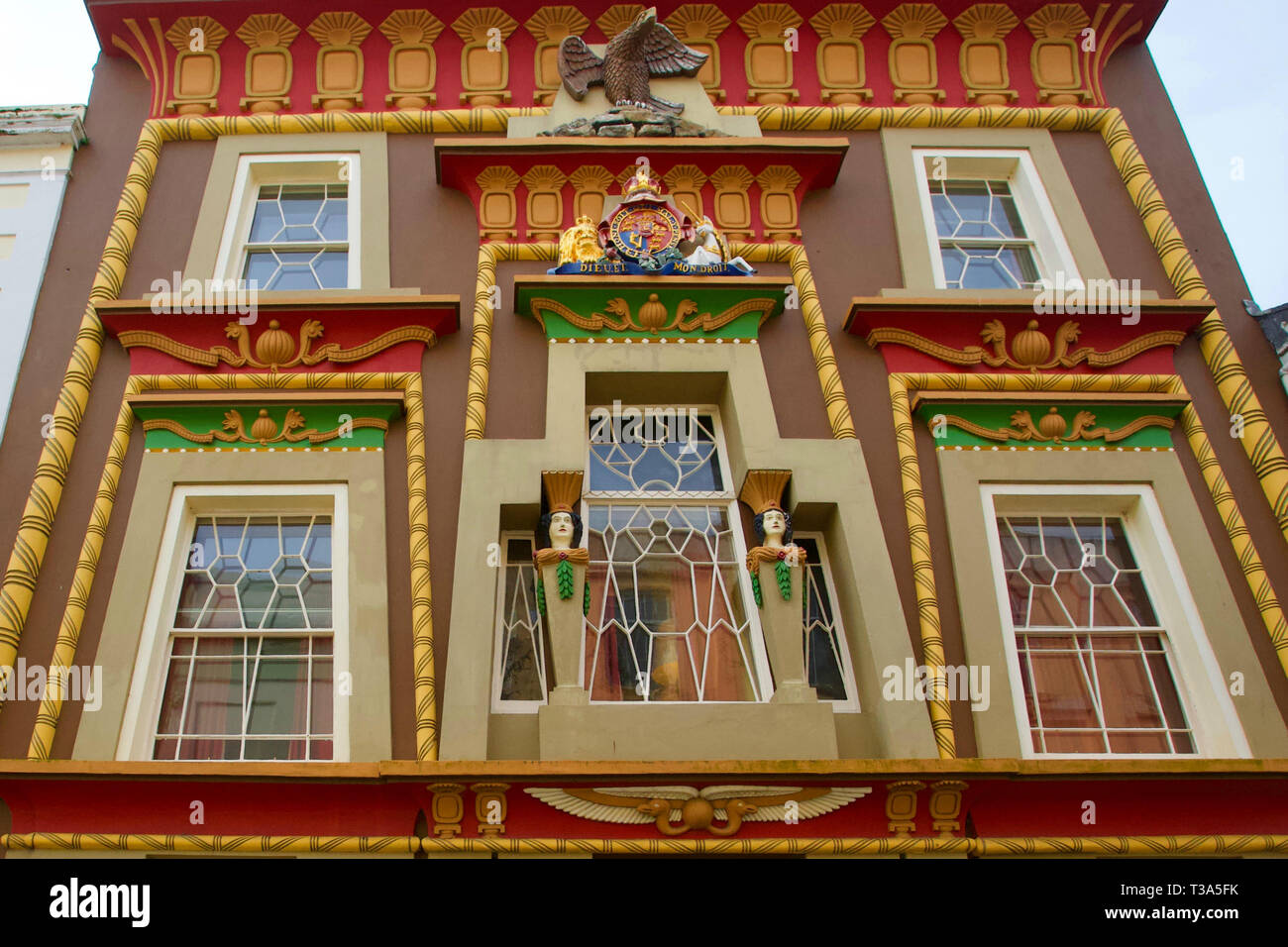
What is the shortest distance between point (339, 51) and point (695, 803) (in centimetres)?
819

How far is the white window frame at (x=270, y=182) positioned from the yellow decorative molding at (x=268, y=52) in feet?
2.85

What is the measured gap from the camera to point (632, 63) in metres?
11.8

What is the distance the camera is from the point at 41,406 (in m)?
9.80

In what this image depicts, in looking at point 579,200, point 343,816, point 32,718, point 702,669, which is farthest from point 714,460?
point 32,718

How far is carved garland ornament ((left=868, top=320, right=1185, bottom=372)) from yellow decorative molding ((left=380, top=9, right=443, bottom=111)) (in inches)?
201

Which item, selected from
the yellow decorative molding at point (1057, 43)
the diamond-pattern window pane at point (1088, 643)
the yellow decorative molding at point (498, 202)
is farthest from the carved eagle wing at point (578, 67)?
the diamond-pattern window pane at point (1088, 643)

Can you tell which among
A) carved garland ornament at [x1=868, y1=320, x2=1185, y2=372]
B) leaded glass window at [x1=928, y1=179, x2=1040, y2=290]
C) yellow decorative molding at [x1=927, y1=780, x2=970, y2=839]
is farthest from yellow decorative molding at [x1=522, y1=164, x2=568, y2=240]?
yellow decorative molding at [x1=927, y1=780, x2=970, y2=839]

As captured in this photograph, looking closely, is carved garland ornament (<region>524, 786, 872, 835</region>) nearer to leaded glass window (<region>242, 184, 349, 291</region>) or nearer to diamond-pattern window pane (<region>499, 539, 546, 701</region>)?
diamond-pattern window pane (<region>499, 539, 546, 701</region>)

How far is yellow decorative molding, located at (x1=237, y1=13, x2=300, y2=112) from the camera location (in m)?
11.9

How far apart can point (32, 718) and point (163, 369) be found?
299cm

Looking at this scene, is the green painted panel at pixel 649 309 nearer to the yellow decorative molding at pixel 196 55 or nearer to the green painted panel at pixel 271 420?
the green painted panel at pixel 271 420

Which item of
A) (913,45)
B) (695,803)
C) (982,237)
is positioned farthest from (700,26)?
(695,803)

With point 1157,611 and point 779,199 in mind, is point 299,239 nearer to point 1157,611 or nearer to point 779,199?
point 779,199

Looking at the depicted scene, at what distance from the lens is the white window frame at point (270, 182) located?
10969mm
